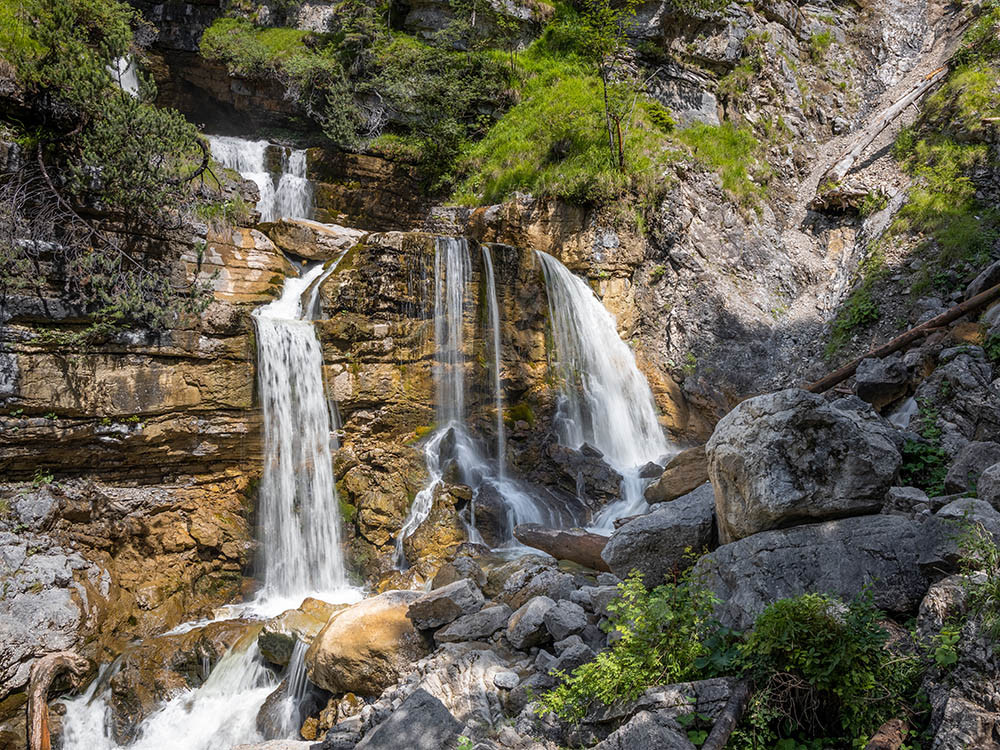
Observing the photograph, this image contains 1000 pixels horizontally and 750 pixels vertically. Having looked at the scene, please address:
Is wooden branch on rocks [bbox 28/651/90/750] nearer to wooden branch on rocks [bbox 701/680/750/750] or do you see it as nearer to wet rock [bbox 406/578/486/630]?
wet rock [bbox 406/578/486/630]

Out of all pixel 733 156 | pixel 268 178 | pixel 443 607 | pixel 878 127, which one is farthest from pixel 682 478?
pixel 268 178

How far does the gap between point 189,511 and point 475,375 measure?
5.23 metres

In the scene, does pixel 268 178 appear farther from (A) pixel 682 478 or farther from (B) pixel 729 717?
(B) pixel 729 717

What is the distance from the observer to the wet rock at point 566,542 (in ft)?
22.7

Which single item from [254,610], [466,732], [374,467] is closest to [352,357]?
[374,467]

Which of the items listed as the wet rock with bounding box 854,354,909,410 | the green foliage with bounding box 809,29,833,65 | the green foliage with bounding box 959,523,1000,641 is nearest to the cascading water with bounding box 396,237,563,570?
the wet rock with bounding box 854,354,909,410

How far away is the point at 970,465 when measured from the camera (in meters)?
4.07

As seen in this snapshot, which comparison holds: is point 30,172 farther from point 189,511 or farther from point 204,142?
point 189,511

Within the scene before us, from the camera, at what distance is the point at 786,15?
1806 centimetres

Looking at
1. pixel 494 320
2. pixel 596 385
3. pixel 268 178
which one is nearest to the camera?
pixel 494 320

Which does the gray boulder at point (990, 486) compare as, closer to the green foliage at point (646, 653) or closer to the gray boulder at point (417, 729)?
the green foliage at point (646, 653)

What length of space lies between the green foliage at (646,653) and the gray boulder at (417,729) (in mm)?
711

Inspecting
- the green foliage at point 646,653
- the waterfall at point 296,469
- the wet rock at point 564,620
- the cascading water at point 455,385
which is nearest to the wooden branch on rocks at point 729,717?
the green foliage at point 646,653

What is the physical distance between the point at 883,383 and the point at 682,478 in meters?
2.50
